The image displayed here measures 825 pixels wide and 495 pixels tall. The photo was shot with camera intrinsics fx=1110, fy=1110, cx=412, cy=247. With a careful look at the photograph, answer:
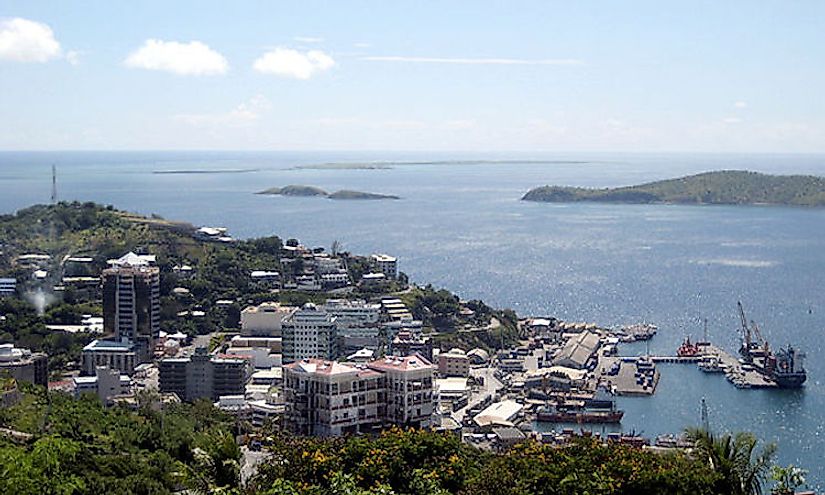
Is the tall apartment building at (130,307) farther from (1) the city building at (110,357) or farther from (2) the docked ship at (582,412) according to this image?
(2) the docked ship at (582,412)

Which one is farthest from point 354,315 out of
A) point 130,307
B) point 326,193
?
point 326,193

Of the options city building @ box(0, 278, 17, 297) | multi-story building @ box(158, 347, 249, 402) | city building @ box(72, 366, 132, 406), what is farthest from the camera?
city building @ box(0, 278, 17, 297)

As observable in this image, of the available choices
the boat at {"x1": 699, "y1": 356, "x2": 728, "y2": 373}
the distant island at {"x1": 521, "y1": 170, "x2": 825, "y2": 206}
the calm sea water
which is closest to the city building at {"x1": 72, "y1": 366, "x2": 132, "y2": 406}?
the calm sea water

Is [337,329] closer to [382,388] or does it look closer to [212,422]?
[212,422]

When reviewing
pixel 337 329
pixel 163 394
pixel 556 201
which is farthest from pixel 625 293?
pixel 556 201

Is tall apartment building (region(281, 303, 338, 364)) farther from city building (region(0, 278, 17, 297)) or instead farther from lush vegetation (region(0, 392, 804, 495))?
lush vegetation (region(0, 392, 804, 495))

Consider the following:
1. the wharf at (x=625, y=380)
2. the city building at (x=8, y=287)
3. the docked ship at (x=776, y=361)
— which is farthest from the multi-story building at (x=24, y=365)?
the docked ship at (x=776, y=361)
